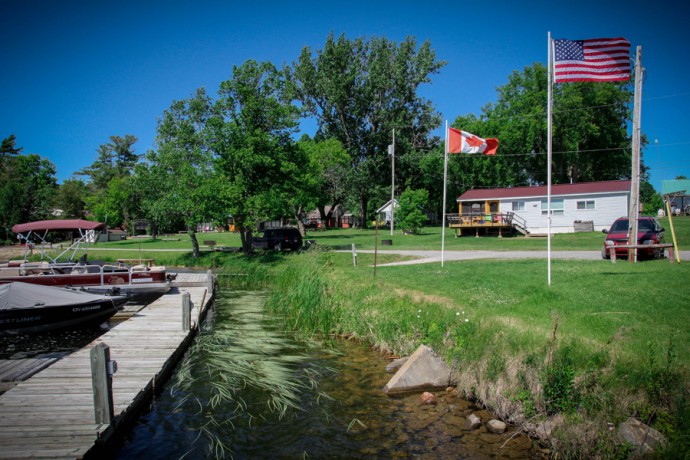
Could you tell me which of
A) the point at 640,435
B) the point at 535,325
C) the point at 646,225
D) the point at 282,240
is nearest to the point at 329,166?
the point at 282,240

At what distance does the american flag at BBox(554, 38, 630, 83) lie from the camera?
12.9m

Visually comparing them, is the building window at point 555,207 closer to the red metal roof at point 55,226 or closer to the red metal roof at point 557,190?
the red metal roof at point 557,190

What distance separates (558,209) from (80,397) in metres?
41.3

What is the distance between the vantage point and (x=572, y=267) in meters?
15.9

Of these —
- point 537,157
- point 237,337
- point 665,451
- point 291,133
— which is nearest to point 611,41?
point 665,451

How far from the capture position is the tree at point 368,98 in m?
57.0

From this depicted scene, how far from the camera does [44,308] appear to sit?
12.6m

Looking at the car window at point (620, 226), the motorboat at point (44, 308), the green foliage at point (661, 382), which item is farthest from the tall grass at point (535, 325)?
the motorboat at point (44, 308)

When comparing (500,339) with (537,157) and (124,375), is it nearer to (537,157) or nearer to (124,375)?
(124,375)

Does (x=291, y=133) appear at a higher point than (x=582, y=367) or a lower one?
higher

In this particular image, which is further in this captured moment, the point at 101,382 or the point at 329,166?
the point at 329,166

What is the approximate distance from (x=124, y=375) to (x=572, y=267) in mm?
14349

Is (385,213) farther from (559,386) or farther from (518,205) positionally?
(559,386)

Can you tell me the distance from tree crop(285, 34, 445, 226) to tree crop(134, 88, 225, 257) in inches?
1162
